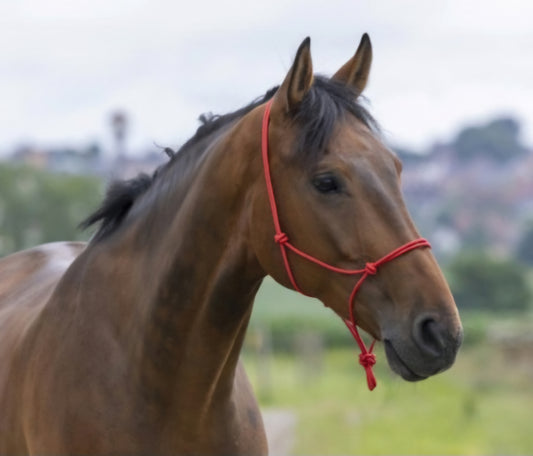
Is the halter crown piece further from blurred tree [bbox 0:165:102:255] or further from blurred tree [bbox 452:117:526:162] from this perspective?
blurred tree [bbox 452:117:526:162]

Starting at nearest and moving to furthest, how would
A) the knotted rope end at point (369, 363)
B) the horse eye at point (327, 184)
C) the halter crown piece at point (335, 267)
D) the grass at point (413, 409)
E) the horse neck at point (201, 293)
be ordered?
the halter crown piece at point (335, 267) → the horse eye at point (327, 184) → the knotted rope end at point (369, 363) → the horse neck at point (201, 293) → the grass at point (413, 409)

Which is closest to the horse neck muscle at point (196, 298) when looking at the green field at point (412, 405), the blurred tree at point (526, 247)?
the green field at point (412, 405)

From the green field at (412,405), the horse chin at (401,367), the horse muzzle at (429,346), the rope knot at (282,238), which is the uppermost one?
the rope knot at (282,238)

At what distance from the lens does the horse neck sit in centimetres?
342

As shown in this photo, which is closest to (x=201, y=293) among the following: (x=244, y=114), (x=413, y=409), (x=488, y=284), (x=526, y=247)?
(x=244, y=114)

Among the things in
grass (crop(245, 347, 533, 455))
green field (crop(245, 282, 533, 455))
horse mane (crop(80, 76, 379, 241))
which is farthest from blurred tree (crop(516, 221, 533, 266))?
horse mane (crop(80, 76, 379, 241))

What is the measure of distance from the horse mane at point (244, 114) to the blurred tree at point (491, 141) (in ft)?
425

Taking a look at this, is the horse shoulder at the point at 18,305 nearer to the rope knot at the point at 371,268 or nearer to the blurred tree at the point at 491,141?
the rope knot at the point at 371,268

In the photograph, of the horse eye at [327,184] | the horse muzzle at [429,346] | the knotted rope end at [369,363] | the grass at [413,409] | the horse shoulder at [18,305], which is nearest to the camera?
the horse muzzle at [429,346]

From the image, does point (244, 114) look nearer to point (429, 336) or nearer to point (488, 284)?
point (429, 336)

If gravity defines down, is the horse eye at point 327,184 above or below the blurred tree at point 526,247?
above

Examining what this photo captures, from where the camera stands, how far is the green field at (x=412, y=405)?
39.2 ft

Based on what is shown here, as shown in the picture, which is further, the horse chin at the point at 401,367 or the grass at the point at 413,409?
the grass at the point at 413,409

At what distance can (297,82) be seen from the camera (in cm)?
327
